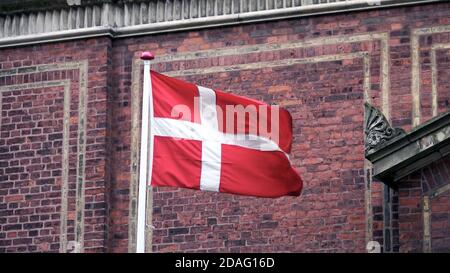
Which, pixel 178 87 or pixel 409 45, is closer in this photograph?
pixel 178 87

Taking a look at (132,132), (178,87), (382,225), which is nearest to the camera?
(178,87)

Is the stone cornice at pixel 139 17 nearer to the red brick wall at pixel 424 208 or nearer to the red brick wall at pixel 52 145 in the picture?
the red brick wall at pixel 52 145

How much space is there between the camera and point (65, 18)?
74.8 feet

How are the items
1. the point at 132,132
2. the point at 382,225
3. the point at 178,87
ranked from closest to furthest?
the point at 178,87
the point at 382,225
the point at 132,132

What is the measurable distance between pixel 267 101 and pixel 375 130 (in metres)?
2.48

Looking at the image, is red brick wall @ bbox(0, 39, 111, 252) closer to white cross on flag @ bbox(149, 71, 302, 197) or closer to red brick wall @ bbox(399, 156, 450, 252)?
white cross on flag @ bbox(149, 71, 302, 197)

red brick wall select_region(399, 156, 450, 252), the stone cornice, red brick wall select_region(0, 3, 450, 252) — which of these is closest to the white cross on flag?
red brick wall select_region(399, 156, 450, 252)

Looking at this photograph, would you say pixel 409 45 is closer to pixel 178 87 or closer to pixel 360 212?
pixel 360 212

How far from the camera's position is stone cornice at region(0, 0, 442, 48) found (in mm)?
22047

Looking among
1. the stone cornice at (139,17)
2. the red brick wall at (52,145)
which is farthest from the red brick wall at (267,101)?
the stone cornice at (139,17)

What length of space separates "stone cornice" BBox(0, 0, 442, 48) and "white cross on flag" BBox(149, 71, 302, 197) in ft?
8.99

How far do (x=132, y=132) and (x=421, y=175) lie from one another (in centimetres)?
442

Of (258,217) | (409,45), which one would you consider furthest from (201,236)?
(409,45)
